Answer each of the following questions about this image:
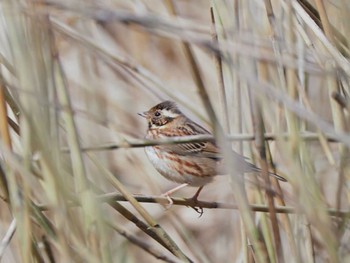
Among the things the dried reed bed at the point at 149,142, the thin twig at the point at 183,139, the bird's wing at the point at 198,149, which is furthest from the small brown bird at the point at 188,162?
the thin twig at the point at 183,139

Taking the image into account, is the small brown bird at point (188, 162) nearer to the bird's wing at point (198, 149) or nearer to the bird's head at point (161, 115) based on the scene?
the bird's wing at point (198, 149)

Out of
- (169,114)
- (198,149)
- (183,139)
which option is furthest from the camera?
(169,114)

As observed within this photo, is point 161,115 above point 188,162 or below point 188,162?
above

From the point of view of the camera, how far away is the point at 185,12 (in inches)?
178

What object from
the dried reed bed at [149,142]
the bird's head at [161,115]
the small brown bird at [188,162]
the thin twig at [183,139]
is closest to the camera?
the dried reed bed at [149,142]

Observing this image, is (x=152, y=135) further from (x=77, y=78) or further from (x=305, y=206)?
(x=305, y=206)

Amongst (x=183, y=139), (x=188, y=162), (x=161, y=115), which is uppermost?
(x=161, y=115)

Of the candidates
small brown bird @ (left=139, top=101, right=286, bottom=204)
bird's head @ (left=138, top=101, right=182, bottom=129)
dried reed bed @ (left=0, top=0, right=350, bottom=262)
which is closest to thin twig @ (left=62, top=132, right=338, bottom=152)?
dried reed bed @ (left=0, top=0, right=350, bottom=262)

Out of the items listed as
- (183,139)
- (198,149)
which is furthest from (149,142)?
(198,149)

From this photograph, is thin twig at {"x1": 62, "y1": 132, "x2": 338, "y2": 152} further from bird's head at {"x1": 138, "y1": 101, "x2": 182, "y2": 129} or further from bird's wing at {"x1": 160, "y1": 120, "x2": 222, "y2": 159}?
bird's head at {"x1": 138, "y1": 101, "x2": 182, "y2": 129}

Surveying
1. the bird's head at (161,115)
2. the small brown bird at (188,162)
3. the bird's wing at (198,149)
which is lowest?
the small brown bird at (188,162)

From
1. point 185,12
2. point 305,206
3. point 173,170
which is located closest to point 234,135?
point 305,206

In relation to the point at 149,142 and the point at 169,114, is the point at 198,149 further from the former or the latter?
the point at 149,142

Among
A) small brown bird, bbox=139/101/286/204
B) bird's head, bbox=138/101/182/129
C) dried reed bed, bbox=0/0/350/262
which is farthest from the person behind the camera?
bird's head, bbox=138/101/182/129
